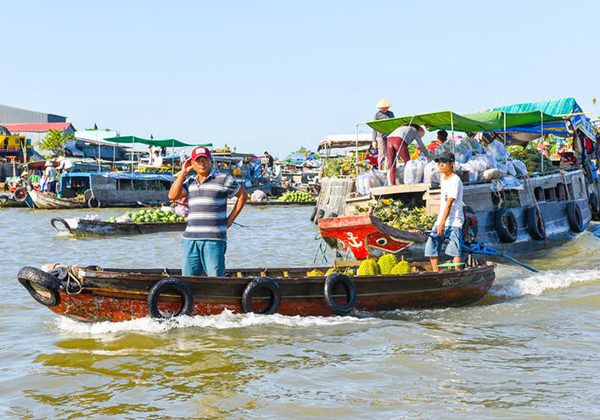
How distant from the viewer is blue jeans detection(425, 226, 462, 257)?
26.2 feet

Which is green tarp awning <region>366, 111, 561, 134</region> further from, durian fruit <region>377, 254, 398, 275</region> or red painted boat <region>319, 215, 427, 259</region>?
durian fruit <region>377, 254, 398, 275</region>

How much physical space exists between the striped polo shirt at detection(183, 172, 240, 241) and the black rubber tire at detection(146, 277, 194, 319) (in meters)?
0.48

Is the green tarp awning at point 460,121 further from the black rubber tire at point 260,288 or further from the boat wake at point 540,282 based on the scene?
the black rubber tire at point 260,288

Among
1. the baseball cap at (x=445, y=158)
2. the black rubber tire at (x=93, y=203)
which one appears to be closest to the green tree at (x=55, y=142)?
the black rubber tire at (x=93, y=203)

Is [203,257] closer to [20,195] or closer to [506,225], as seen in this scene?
[506,225]

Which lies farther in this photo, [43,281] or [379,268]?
[379,268]

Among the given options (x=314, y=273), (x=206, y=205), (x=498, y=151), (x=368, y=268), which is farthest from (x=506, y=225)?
(x=206, y=205)

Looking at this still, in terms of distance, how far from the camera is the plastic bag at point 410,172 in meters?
11.5

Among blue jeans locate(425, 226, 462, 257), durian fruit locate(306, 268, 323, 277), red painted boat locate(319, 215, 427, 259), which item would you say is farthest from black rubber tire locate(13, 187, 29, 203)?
blue jeans locate(425, 226, 462, 257)

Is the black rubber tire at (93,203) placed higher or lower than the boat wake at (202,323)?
higher

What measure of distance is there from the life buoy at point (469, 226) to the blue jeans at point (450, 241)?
116 centimetres

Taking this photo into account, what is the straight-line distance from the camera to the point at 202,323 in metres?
6.52

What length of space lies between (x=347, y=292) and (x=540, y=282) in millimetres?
3796

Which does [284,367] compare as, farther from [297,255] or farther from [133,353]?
[297,255]
